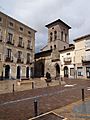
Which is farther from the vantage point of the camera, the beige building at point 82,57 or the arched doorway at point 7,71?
the beige building at point 82,57

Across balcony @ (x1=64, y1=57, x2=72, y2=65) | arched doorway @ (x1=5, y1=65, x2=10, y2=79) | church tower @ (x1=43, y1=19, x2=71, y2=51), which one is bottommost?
arched doorway @ (x1=5, y1=65, x2=10, y2=79)

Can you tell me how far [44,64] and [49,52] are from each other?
363cm

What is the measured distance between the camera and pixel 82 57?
109 feet

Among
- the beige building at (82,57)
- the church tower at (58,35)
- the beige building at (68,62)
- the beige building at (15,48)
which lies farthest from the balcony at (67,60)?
the beige building at (15,48)

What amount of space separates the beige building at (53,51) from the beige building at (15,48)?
4558 mm

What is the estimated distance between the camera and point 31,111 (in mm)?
8008

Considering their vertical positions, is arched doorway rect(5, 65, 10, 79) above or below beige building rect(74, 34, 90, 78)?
below

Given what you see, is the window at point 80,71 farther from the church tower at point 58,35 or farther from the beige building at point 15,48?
the beige building at point 15,48

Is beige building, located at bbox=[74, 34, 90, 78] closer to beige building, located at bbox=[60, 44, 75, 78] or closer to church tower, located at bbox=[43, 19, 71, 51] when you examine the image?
beige building, located at bbox=[60, 44, 75, 78]

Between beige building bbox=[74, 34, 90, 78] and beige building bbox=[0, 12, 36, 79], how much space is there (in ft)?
36.5

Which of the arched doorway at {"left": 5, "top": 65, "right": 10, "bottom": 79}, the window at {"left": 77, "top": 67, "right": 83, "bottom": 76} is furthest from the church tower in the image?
the arched doorway at {"left": 5, "top": 65, "right": 10, "bottom": 79}

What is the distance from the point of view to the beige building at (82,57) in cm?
3247

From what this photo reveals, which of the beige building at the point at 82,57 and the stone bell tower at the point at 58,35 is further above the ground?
the stone bell tower at the point at 58,35

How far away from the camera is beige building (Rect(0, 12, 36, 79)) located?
3111cm
